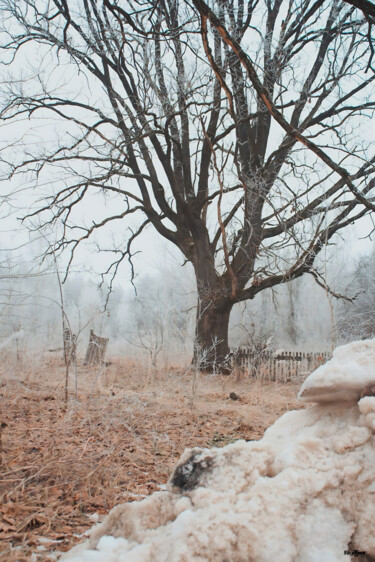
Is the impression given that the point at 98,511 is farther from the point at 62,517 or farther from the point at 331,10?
the point at 331,10

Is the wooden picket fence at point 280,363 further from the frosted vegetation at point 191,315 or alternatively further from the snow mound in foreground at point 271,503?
the snow mound in foreground at point 271,503

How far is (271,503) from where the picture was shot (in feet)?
4.30

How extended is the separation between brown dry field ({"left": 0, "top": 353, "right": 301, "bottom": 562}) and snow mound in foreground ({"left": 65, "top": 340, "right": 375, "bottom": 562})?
1.46ft

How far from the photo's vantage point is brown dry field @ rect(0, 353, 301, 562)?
70.8 inches

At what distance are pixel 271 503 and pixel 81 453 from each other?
161cm

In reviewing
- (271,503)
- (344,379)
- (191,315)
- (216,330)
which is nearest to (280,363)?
(216,330)

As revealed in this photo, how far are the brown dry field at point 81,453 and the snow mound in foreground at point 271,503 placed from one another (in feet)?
1.46

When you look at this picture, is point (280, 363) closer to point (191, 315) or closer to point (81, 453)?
point (191, 315)

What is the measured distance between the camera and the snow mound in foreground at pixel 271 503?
1.20 m

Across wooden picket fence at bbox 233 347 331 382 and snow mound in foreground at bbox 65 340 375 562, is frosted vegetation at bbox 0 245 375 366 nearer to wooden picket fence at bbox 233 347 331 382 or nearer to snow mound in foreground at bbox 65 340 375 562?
wooden picket fence at bbox 233 347 331 382

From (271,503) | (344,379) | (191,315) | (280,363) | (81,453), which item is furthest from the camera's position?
(191,315)

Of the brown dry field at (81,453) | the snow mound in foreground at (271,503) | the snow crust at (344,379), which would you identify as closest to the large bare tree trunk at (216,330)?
the brown dry field at (81,453)

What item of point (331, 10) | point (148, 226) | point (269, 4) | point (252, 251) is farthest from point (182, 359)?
point (269, 4)

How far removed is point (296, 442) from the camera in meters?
1.56
